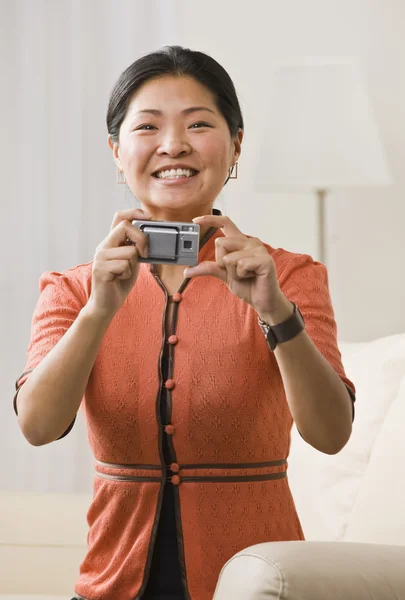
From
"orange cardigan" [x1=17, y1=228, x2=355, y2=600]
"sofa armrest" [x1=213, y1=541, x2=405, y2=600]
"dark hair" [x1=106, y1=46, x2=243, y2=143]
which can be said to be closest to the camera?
"sofa armrest" [x1=213, y1=541, x2=405, y2=600]

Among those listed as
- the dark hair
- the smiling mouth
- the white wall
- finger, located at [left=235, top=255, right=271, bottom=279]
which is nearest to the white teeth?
the smiling mouth

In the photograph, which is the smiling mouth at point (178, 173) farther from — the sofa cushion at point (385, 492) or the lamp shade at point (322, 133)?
the lamp shade at point (322, 133)

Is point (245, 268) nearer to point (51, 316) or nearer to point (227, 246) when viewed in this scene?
point (227, 246)

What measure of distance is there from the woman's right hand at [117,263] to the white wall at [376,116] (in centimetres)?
144

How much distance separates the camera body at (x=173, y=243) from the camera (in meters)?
1.10

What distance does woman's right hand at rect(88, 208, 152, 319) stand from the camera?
1.12 meters

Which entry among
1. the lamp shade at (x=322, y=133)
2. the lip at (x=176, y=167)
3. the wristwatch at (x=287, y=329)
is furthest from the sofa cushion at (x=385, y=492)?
the lamp shade at (x=322, y=133)

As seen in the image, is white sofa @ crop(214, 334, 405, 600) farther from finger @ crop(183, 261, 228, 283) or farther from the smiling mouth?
the smiling mouth

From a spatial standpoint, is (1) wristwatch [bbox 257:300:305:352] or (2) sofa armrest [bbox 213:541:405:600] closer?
(2) sofa armrest [bbox 213:541:405:600]

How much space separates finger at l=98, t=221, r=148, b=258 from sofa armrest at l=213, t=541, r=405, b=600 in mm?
391

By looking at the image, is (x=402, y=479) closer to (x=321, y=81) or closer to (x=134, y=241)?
(x=134, y=241)

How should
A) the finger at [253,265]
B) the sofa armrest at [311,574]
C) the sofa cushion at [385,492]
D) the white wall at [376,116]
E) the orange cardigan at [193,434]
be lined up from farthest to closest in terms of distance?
the white wall at [376,116]
the sofa cushion at [385,492]
the orange cardigan at [193,434]
the finger at [253,265]
the sofa armrest at [311,574]

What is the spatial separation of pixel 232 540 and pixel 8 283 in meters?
1.53

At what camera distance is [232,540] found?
1215mm
